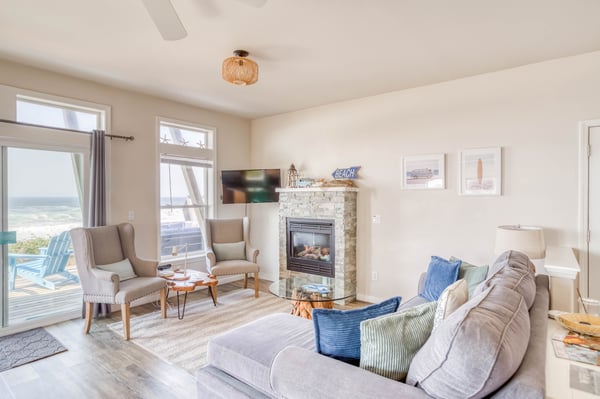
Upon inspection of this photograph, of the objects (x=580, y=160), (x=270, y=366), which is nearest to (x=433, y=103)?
(x=580, y=160)

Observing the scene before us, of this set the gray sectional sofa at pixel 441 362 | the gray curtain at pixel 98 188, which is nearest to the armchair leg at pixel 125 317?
the gray curtain at pixel 98 188

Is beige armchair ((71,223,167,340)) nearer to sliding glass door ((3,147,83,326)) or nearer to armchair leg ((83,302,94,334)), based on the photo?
armchair leg ((83,302,94,334))

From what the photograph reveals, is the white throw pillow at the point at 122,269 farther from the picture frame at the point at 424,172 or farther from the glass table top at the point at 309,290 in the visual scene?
the picture frame at the point at 424,172

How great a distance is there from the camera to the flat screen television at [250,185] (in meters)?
5.11

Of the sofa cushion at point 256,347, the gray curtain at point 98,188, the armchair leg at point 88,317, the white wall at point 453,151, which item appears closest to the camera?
the sofa cushion at point 256,347

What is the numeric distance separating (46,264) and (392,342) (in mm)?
3942

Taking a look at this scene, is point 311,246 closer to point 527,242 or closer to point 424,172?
point 424,172

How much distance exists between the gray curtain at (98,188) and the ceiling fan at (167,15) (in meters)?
2.25

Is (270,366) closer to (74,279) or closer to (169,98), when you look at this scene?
(74,279)

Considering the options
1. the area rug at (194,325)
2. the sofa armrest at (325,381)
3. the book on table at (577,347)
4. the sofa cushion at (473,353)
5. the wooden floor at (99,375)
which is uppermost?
the sofa cushion at (473,353)

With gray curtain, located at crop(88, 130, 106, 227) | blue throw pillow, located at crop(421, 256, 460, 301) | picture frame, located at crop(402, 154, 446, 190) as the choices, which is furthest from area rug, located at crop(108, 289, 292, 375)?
picture frame, located at crop(402, 154, 446, 190)

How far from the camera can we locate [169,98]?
4.57m

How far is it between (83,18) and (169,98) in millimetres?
2115

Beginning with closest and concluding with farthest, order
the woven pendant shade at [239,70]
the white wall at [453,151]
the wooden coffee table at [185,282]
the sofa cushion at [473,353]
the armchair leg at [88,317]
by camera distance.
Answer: the sofa cushion at [473,353], the woven pendant shade at [239,70], the white wall at [453,151], the armchair leg at [88,317], the wooden coffee table at [185,282]
